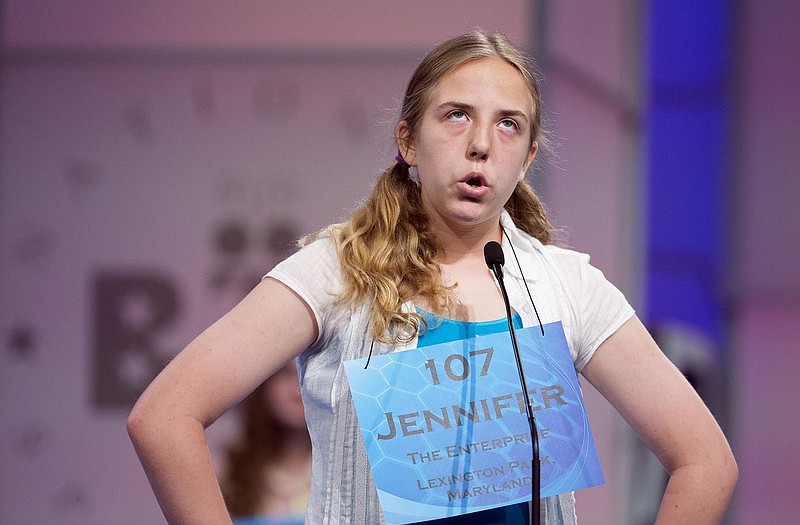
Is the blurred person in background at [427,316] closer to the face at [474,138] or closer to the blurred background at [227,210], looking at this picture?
the face at [474,138]

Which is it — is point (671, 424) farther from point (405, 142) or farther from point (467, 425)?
point (405, 142)

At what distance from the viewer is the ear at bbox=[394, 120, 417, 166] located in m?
1.37

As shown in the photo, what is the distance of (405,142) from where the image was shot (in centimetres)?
138

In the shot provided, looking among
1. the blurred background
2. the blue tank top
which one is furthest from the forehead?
the blurred background

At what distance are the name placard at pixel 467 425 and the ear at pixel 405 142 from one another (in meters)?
0.31

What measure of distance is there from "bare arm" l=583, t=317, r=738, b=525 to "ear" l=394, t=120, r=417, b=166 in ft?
1.24

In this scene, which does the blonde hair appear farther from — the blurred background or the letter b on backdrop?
the letter b on backdrop

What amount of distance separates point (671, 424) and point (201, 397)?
0.63m

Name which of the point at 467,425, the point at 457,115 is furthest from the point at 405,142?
the point at 467,425

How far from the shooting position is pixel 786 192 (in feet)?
9.37

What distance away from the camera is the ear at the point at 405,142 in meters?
1.37

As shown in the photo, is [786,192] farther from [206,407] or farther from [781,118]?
[206,407]

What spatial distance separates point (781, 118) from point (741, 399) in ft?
2.78

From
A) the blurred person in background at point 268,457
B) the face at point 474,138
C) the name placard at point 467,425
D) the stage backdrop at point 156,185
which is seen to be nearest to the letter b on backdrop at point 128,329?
the stage backdrop at point 156,185
